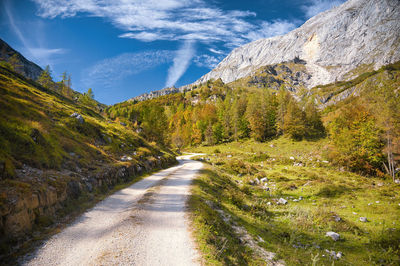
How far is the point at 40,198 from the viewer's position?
8492 mm

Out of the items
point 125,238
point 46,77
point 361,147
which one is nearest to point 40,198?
point 125,238

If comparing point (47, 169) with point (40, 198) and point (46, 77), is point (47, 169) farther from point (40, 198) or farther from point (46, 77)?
point (46, 77)

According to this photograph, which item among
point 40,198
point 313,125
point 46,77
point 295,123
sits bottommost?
point 40,198

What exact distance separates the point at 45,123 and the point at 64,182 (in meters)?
11.2

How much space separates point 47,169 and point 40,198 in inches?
167

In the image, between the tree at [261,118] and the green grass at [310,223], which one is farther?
the tree at [261,118]

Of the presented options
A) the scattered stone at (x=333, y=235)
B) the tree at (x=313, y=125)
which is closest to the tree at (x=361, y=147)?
the tree at (x=313, y=125)

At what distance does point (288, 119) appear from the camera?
194 ft

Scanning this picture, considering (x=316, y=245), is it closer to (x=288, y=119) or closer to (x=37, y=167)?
(x=37, y=167)

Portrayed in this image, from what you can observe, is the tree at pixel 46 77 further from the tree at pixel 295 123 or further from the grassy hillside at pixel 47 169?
the tree at pixel 295 123

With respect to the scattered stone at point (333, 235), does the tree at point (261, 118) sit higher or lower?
higher

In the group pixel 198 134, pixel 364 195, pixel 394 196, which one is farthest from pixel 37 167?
pixel 198 134

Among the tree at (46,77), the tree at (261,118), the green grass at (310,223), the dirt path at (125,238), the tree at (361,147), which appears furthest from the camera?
the tree at (46,77)

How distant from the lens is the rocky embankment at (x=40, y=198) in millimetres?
6652
